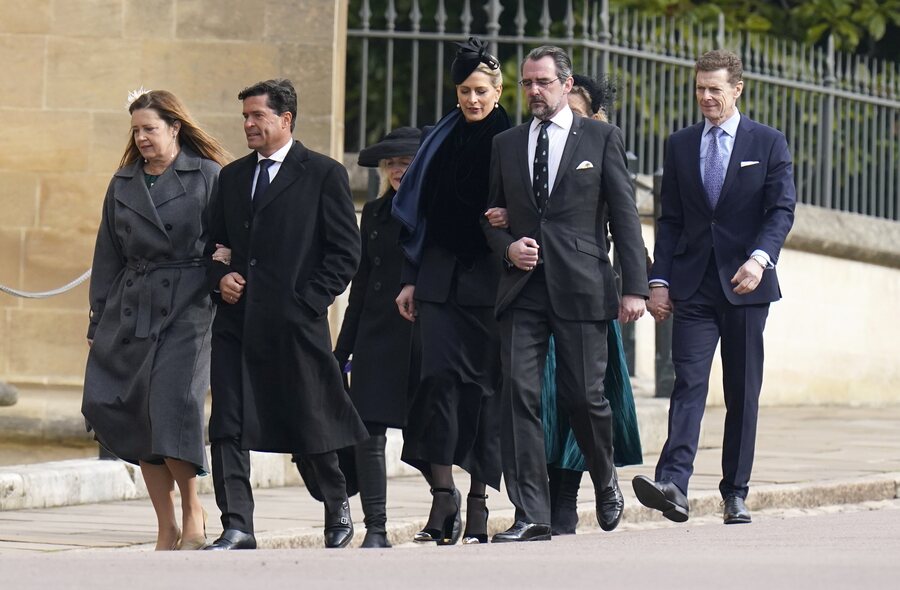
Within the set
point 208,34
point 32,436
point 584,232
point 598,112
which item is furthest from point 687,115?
point 584,232

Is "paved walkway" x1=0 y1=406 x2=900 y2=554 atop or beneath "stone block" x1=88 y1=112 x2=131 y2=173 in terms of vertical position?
beneath

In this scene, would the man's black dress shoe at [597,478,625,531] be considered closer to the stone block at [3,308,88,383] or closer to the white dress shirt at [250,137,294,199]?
the white dress shirt at [250,137,294,199]

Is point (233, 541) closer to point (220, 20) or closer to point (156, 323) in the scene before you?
point (156, 323)

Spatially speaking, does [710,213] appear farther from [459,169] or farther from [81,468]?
[81,468]

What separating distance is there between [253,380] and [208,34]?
14.9ft

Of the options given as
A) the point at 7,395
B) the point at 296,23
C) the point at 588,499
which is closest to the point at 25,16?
the point at 296,23

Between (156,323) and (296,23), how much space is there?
4.41m

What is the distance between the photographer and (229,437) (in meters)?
7.75

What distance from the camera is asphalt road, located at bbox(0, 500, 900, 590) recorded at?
6016 mm

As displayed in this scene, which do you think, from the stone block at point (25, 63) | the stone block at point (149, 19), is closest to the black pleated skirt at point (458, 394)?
the stone block at point (149, 19)

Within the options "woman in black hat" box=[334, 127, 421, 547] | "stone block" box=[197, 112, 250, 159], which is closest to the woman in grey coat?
"woman in black hat" box=[334, 127, 421, 547]

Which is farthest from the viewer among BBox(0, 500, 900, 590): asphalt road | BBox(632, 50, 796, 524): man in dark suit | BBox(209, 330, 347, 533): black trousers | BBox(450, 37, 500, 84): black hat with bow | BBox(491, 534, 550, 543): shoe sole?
BBox(632, 50, 796, 524): man in dark suit

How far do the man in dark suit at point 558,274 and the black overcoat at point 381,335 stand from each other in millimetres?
641

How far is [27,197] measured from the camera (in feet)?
39.7
